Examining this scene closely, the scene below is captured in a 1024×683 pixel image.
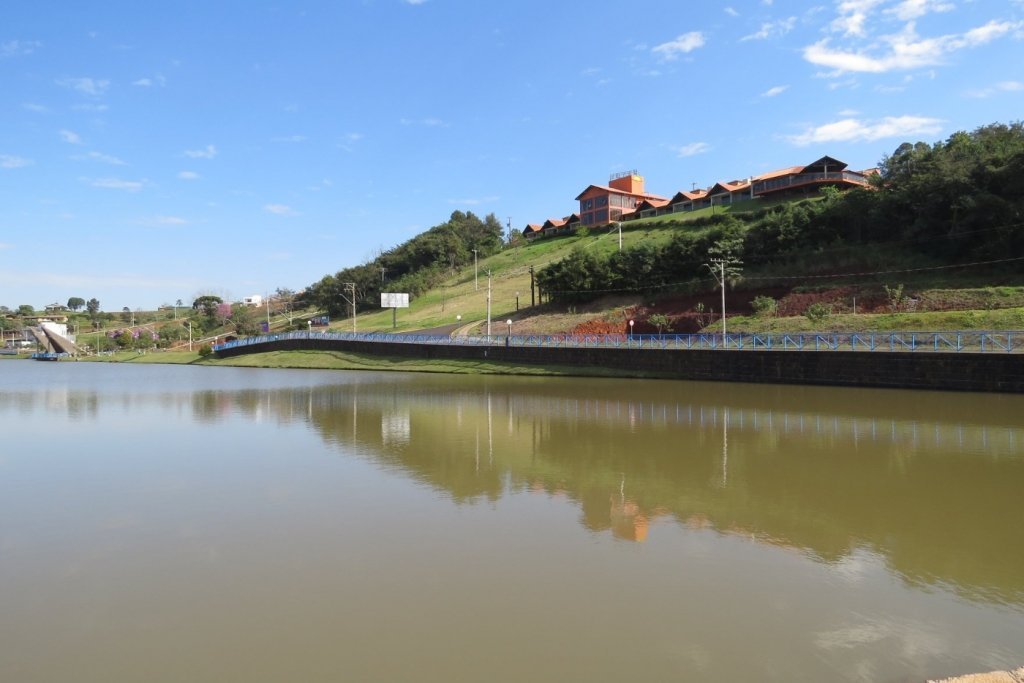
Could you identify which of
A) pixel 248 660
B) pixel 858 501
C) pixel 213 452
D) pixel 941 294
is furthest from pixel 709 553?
pixel 941 294

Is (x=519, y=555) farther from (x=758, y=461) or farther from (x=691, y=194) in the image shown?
(x=691, y=194)

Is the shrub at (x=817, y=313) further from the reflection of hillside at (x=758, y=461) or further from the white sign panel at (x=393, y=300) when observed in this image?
the white sign panel at (x=393, y=300)

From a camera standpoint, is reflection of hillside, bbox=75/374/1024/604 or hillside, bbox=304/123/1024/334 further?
hillside, bbox=304/123/1024/334

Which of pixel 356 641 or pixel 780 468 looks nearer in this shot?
pixel 356 641

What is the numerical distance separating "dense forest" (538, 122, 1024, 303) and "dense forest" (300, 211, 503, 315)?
47.1 metres

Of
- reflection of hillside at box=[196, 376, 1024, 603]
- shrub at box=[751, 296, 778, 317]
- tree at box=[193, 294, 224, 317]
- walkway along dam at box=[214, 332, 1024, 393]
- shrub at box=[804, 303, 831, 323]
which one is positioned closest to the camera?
reflection of hillside at box=[196, 376, 1024, 603]

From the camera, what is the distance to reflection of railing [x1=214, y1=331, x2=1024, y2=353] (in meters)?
29.9

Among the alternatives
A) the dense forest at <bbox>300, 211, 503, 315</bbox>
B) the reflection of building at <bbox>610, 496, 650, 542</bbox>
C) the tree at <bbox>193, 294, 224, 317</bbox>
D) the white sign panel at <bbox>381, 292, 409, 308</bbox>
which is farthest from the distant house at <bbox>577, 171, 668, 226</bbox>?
the reflection of building at <bbox>610, 496, 650, 542</bbox>

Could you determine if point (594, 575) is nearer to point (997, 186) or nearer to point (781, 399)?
point (781, 399)

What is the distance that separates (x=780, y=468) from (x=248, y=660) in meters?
11.8

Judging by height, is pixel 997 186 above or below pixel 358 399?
above

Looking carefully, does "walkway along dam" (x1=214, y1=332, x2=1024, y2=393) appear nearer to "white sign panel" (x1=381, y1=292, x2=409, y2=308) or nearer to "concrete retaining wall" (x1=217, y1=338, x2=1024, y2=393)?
"concrete retaining wall" (x1=217, y1=338, x2=1024, y2=393)

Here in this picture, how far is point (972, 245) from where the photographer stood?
4669 cm

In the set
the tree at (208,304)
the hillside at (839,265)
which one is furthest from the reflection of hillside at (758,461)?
the tree at (208,304)
